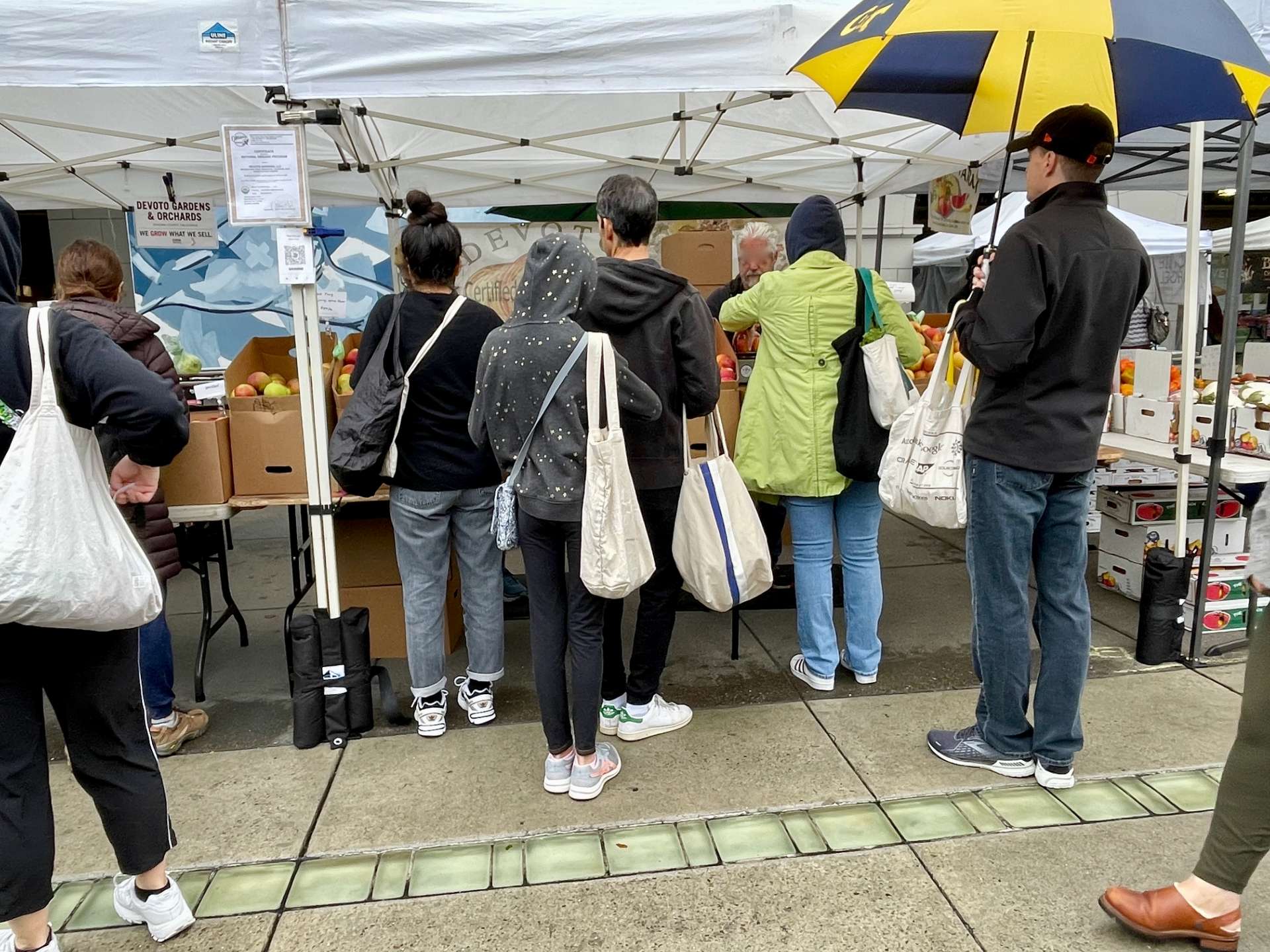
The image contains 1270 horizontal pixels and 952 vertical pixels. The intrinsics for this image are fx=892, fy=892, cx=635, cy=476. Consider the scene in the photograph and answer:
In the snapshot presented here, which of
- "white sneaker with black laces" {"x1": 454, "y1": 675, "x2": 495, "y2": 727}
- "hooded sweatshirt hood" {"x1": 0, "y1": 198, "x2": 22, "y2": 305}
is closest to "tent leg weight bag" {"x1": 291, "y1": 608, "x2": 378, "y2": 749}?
"white sneaker with black laces" {"x1": 454, "y1": 675, "x2": 495, "y2": 727}

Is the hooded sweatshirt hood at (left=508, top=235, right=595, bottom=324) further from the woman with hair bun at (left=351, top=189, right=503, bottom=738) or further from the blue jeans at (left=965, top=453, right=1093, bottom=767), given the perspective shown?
the blue jeans at (left=965, top=453, right=1093, bottom=767)

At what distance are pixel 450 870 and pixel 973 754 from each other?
1772 mm

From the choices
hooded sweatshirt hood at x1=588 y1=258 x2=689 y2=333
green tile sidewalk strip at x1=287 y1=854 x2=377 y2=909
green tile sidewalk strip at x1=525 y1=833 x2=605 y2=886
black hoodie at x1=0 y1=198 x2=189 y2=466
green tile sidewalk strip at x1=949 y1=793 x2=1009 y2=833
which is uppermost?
hooded sweatshirt hood at x1=588 y1=258 x2=689 y2=333

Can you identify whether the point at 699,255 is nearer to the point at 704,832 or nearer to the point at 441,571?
the point at 441,571

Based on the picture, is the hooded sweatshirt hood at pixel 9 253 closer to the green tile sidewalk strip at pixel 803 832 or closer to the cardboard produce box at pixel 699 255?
the green tile sidewalk strip at pixel 803 832

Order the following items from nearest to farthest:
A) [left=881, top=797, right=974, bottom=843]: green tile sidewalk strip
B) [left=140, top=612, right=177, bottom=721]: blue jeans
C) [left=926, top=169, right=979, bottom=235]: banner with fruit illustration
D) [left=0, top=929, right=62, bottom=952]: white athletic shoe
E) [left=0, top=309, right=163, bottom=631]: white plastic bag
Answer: [left=0, top=309, right=163, bottom=631]: white plastic bag
[left=0, top=929, right=62, bottom=952]: white athletic shoe
[left=881, top=797, right=974, bottom=843]: green tile sidewalk strip
[left=140, top=612, right=177, bottom=721]: blue jeans
[left=926, top=169, right=979, bottom=235]: banner with fruit illustration

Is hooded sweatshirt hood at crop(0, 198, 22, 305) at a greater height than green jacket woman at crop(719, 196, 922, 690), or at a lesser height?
greater

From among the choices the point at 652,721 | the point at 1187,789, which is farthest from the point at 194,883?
the point at 1187,789

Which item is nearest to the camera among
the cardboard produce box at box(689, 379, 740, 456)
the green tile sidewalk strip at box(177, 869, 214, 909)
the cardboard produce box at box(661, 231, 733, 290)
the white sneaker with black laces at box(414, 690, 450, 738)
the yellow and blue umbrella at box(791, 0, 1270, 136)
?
the yellow and blue umbrella at box(791, 0, 1270, 136)

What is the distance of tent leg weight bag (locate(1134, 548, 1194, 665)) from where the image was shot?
3.81m

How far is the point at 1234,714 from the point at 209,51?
14.0ft

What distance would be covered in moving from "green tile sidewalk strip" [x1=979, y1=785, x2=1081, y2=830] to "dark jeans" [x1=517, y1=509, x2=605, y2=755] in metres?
1.30

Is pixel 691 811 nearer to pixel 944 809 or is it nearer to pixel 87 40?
pixel 944 809

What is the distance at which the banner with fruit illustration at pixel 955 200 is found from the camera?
539cm
